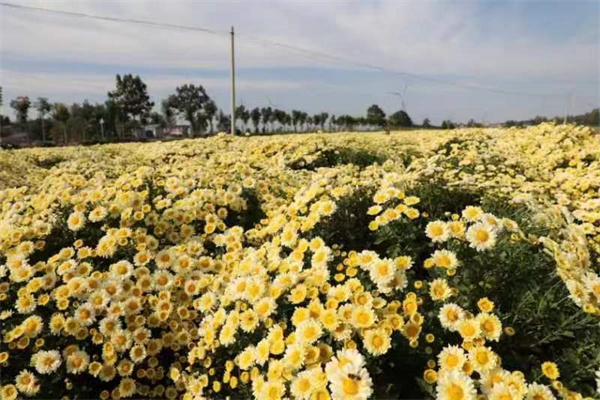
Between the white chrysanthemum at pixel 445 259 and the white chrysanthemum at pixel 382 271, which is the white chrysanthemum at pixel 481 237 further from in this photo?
the white chrysanthemum at pixel 382 271

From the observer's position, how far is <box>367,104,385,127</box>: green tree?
2089 inches

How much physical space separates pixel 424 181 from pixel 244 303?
65.2 inches

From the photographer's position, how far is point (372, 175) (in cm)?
390

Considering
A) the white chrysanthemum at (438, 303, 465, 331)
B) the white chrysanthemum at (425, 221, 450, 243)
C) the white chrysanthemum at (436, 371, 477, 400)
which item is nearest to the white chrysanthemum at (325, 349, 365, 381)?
the white chrysanthemum at (436, 371, 477, 400)

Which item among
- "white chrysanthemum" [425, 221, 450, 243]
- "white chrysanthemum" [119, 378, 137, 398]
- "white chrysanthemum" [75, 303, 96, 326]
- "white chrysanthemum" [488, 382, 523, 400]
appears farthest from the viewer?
"white chrysanthemum" [75, 303, 96, 326]

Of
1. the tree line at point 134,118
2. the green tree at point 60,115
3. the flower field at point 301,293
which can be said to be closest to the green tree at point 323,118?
the tree line at point 134,118

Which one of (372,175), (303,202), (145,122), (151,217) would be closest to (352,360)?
(303,202)

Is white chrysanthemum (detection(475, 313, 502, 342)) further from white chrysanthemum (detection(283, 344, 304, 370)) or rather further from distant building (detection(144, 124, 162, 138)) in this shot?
distant building (detection(144, 124, 162, 138))

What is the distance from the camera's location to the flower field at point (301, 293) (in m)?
1.83

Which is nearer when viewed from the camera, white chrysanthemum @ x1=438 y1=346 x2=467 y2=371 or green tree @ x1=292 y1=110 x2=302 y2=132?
white chrysanthemum @ x1=438 y1=346 x2=467 y2=371

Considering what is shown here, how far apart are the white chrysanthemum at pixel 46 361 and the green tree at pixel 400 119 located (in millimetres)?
47610

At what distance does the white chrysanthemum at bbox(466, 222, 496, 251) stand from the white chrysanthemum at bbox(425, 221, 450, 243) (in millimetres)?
114

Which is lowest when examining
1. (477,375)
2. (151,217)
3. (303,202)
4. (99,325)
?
(99,325)

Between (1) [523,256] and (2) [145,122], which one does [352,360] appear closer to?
(1) [523,256]
